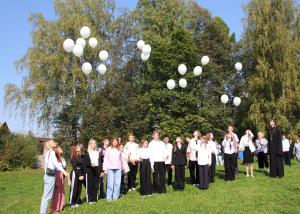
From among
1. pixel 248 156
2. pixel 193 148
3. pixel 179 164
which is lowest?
pixel 179 164

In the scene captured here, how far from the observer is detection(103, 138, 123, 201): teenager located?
522 inches

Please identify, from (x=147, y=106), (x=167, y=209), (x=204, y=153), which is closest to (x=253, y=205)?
(x=167, y=209)

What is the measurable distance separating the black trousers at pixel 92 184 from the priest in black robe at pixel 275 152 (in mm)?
6704

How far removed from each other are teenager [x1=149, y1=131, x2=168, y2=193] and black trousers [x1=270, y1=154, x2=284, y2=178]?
168 inches

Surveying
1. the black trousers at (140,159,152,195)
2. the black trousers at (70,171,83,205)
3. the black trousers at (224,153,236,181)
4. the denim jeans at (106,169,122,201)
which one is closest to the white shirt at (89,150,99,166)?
the denim jeans at (106,169,122,201)

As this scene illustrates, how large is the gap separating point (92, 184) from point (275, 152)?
23.5ft

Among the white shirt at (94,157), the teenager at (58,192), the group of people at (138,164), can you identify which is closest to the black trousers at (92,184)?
the group of people at (138,164)

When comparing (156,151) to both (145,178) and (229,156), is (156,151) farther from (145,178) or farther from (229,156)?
(229,156)

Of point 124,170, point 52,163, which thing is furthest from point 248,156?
point 52,163

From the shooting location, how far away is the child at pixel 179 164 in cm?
1453

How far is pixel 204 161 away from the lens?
14.5 meters

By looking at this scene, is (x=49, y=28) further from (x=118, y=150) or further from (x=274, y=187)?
(x=274, y=187)

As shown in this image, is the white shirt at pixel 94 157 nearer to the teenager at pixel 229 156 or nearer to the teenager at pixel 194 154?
the teenager at pixel 194 154

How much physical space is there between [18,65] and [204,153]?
80.9 feet
